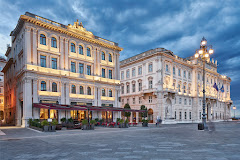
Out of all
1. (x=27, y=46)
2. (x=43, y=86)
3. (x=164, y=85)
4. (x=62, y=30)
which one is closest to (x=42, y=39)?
(x=27, y=46)

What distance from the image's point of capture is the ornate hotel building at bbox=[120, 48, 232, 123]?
45.7 m

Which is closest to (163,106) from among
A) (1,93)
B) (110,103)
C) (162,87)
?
(162,87)

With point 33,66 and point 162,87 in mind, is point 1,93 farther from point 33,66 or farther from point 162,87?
point 162,87

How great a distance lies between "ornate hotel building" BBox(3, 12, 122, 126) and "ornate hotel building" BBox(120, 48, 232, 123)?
1026cm

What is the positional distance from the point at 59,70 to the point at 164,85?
24773mm


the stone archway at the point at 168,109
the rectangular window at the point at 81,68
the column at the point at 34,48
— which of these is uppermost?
the column at the point at 34,48

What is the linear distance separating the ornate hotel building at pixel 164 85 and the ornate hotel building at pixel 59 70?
33.6 feet

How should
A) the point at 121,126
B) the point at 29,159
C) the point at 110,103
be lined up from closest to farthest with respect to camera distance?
the point at 29,159, the point at 121,126, the point at 110,103

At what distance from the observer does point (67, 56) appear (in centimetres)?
3394

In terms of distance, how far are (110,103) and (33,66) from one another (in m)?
16.9

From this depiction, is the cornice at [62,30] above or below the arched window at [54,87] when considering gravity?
above

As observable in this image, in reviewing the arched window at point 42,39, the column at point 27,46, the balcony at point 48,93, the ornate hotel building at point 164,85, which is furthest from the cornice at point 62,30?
the ornate hotel building at point 164,85

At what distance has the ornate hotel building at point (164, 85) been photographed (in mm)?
45688

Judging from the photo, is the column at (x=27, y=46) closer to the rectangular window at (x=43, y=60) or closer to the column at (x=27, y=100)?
the rectangular window at (x=43, y=60)
